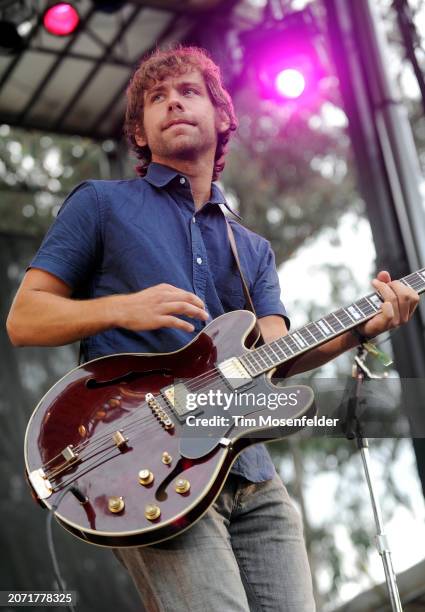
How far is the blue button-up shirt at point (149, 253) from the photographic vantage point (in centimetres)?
227

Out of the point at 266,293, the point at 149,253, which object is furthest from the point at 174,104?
the point at 266,293

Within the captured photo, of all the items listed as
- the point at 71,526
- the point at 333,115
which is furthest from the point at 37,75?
the point at 333,115

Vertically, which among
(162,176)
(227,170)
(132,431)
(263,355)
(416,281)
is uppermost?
(227,170)

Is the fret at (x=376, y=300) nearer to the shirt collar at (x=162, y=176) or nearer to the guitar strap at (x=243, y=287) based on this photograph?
the guitar strap at (x=243, y=287)

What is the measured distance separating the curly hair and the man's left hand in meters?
0.78

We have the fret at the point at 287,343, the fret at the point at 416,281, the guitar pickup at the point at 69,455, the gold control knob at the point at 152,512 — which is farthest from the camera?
the fret at the point at 416,281

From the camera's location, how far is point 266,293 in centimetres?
262

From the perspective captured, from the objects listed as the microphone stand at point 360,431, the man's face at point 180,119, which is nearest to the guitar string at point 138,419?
the microphone stand at point 360,431

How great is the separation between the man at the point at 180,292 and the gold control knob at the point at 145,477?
0.16 metres

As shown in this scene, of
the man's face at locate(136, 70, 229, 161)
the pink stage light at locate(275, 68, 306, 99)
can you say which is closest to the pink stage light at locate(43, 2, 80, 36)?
the pink stage light at locate(275, 68, 306, 99)

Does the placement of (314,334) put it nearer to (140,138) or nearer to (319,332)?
(319,332)

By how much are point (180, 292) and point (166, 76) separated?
3.17 feet

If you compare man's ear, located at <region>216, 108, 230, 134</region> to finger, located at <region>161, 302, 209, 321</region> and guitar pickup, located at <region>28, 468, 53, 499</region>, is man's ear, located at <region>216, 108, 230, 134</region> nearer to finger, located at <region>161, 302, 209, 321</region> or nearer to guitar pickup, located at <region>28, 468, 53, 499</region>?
finger, located at <region>161, 302, 209, 321</region>

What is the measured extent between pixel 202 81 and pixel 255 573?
62.1 inches
